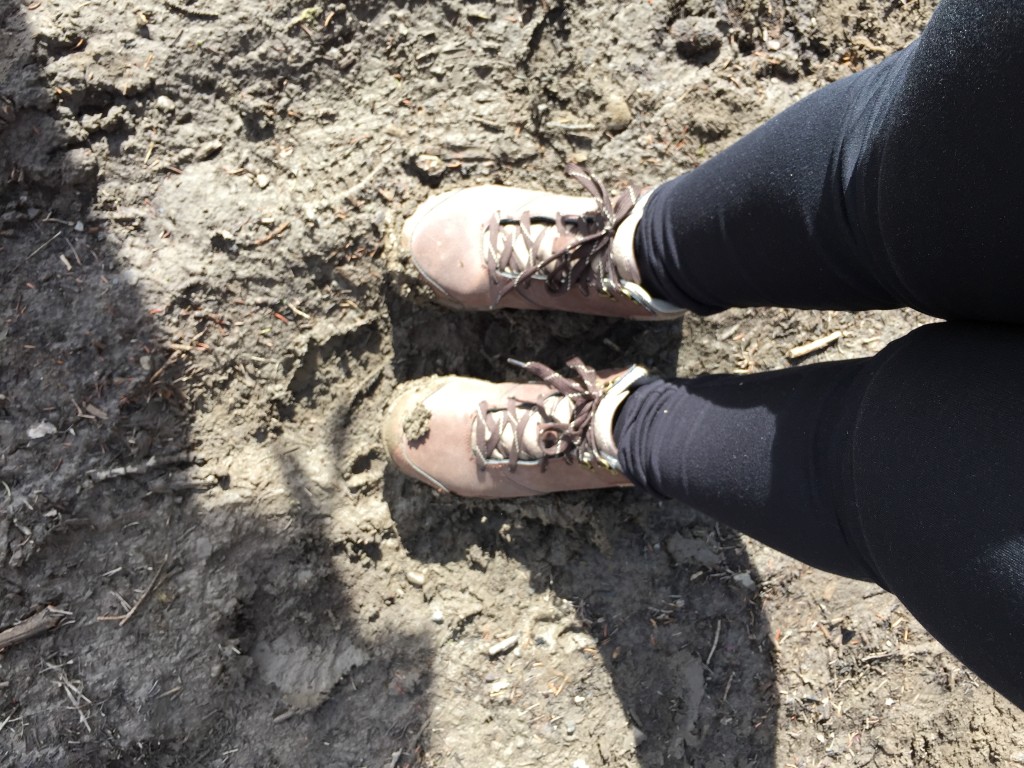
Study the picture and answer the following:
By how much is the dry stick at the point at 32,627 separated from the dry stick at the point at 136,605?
0.09 metres

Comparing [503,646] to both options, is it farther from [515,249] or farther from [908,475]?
[908,475]

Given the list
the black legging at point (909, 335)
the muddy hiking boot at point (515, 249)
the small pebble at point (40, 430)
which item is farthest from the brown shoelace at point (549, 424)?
the small pebble at point (40, 430)

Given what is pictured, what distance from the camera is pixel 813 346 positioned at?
6.71ft

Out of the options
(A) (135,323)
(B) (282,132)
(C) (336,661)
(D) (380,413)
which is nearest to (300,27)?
(B) (282,132)

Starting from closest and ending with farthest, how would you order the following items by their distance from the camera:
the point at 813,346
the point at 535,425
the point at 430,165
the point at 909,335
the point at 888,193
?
1. the point at 888,193
2. the point at 909,335
3. the point at 535,425
4. the point at 430,165
5. the point at 813,346

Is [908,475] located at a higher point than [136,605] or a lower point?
higher

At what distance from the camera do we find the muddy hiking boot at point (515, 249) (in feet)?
5.65

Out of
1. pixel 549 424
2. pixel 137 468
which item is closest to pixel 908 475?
pixel 549 424

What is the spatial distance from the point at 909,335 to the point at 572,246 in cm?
81

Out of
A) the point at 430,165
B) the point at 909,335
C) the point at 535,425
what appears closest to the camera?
the point at 909,335

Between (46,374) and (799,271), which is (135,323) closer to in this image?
(46,374)

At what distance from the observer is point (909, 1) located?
6.73 feet

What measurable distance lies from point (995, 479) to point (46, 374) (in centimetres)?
186

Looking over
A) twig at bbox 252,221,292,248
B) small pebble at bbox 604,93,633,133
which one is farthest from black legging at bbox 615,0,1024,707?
twig at bbox 252,221,292,248
